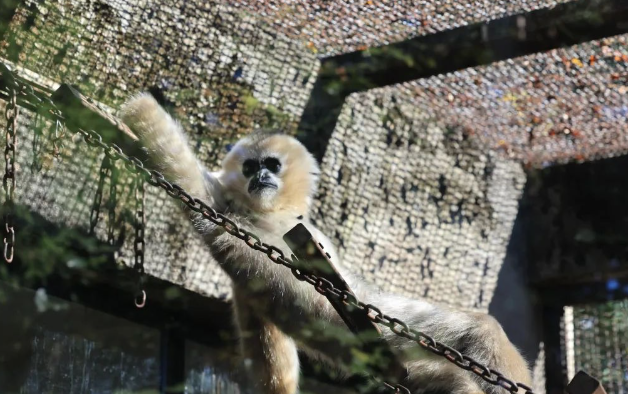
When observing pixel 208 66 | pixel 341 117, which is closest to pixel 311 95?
pixel 341 117

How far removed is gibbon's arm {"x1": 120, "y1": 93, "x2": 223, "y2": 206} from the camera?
4176 mm

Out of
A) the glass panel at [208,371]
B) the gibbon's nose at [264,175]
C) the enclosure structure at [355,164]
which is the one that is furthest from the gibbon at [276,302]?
the glass panel at [208,371]

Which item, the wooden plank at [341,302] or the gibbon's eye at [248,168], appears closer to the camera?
the wooden plank at [341,302]

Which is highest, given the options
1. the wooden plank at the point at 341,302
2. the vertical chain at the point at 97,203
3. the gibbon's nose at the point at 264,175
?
the gibbon's nose at the point at 264,175

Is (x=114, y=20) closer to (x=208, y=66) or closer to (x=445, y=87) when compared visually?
(x=208, y=66)

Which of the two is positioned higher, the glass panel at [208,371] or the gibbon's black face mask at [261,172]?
the gibbon's black face mask at [261,172]

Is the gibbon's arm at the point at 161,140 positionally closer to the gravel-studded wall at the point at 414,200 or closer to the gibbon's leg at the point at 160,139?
the gibbon's leg at the point at 160,139

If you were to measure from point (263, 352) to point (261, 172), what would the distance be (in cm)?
103

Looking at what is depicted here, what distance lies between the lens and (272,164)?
529cm

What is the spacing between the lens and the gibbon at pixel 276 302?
4184 mm

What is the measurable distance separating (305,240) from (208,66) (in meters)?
2.36

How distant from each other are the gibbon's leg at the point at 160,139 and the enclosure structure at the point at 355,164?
29 centimetres

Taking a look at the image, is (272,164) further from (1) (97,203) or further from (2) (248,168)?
(1) (97,203)

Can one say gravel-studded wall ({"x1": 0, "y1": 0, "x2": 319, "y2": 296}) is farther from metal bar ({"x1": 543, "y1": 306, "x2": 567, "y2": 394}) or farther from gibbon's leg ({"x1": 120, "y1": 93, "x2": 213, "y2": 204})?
metal bar ({"x1": 543, "y1": 306, "x2": 567, "y2": 394})
